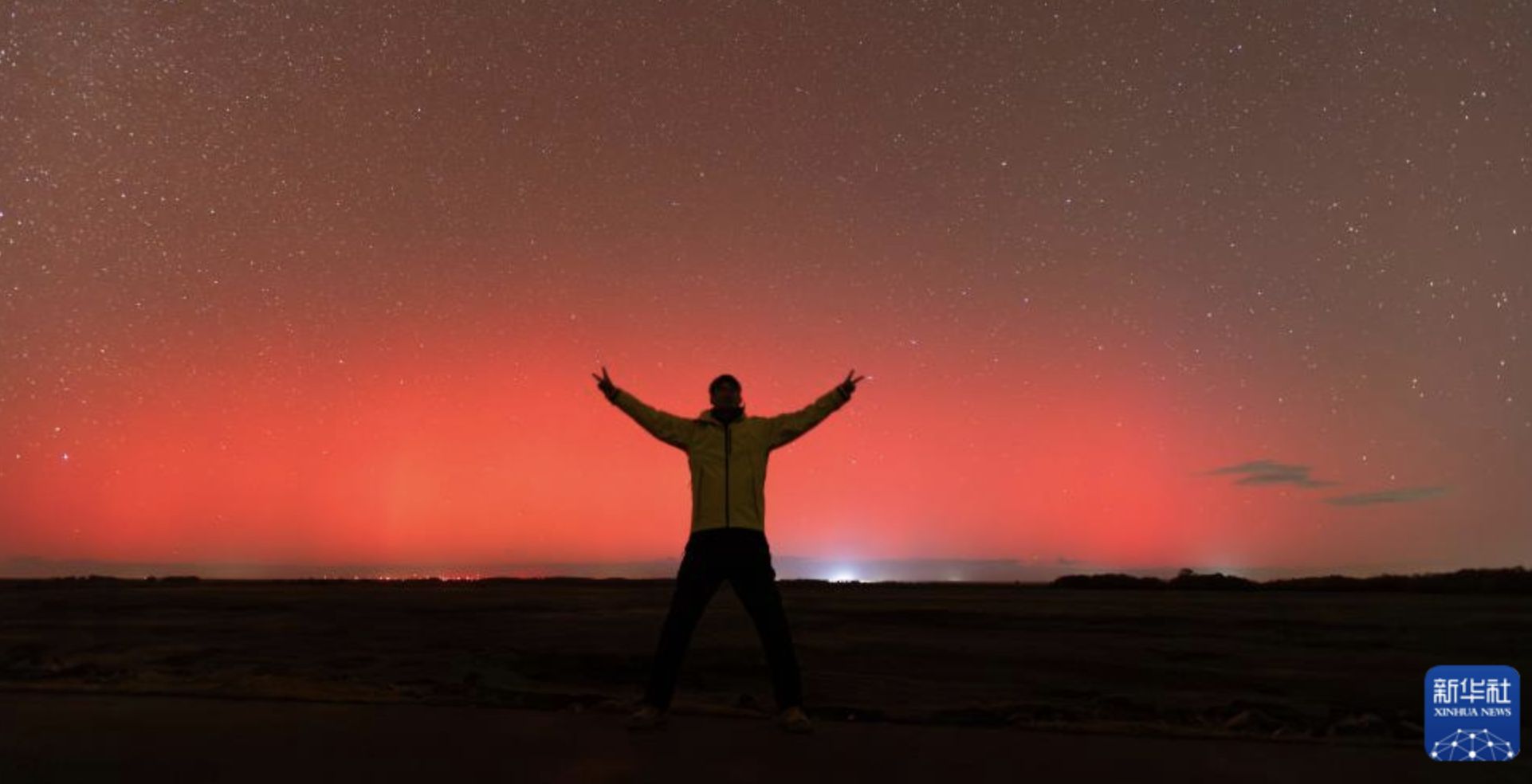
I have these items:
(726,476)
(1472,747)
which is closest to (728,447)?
(726,476)

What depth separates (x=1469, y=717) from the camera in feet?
16.8

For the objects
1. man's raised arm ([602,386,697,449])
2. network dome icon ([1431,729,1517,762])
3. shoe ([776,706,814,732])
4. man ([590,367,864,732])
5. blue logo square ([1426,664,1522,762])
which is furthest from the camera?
man's raised arm ([602,386,697,449])

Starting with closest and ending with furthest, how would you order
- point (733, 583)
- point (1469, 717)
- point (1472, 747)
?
point (1472, 747) → point (1469, 717) → point (733, 583)

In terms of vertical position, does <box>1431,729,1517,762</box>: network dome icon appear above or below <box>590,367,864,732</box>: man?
below

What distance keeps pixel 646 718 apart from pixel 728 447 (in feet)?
4.90

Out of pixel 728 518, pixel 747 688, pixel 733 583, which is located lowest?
pixel 747 688

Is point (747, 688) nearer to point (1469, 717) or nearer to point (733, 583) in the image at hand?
point (733, 583)

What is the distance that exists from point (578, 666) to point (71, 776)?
689cm

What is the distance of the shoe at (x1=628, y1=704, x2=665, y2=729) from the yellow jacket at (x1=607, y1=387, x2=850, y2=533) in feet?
3.20

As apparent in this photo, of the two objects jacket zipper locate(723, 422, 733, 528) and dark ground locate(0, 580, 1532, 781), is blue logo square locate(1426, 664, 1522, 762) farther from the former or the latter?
jacket zipper locate(723, 422, 733, 528)

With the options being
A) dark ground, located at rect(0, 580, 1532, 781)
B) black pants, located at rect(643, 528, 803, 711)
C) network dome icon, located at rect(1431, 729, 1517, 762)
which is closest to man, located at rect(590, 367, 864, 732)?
black pants, located at rect(643, 528, 803, 711)

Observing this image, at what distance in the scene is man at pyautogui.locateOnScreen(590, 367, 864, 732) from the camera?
18.7 feet

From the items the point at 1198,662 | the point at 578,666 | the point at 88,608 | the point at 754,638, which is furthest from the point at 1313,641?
the point at 88,608

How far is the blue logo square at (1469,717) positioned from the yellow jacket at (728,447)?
3.24m
